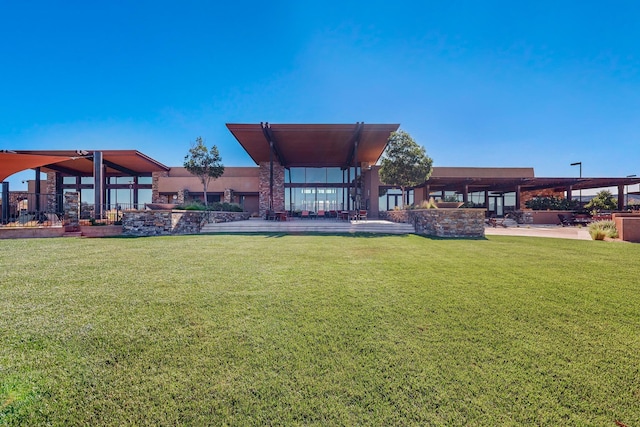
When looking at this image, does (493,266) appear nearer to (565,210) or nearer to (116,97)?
(116,97)

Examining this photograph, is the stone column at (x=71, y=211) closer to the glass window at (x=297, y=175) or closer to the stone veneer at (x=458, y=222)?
the glass window at (x=297, y=175)

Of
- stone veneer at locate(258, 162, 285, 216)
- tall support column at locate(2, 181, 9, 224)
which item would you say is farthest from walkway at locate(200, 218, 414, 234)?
stone veneer at locate(258, 162, 285, 216)

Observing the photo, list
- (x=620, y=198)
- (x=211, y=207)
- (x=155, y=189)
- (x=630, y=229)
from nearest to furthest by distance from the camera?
(x=630, y=229), (x=211, y=207), (x=620, y=198), (x=155, y=189)

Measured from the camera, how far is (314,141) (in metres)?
15.3

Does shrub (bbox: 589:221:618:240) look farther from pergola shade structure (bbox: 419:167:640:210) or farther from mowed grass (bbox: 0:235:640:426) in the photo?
pergola shade structure (bbox: 419:167:640:210)

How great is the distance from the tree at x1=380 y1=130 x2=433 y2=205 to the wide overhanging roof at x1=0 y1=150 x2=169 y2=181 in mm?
15411

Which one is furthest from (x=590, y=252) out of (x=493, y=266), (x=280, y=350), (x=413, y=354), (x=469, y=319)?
(x=280, y=350)

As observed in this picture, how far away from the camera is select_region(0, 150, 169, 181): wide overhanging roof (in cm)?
934

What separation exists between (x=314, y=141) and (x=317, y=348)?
47.1 feet

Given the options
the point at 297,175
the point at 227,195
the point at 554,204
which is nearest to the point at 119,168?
the point at 227,195

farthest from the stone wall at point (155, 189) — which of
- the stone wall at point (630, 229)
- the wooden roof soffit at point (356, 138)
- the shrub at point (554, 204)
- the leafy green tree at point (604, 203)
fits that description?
the leafy green tree at point (604, 203)

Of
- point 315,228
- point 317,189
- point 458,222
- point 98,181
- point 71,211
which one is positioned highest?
point 317,189

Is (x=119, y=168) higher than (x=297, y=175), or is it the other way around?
(x=119, y=168)

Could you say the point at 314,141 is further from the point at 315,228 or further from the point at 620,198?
the point at 620,198
